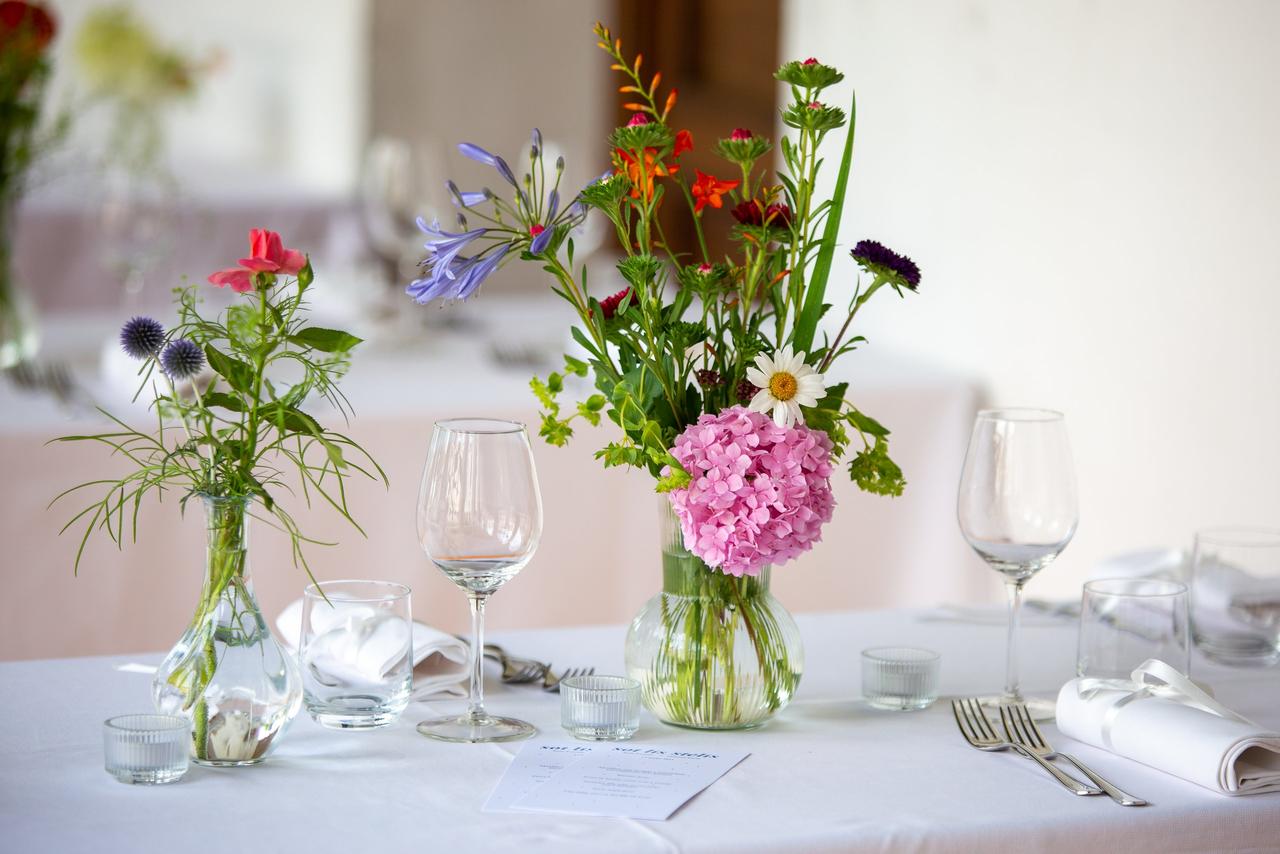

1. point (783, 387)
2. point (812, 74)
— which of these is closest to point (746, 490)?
point (783, 387)

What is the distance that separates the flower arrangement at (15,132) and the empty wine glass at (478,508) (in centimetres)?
131

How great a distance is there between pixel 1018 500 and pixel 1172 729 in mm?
224

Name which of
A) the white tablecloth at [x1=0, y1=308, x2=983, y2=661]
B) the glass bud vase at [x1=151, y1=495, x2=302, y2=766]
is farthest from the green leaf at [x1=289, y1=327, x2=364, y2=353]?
the white tablecloth at [x1=0, y1=308, x2=983, y2=661]

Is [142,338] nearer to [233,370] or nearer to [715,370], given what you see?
[233,370]

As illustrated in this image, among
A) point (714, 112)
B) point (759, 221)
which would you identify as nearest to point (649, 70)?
point (714, 112)

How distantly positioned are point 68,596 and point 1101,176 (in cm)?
143

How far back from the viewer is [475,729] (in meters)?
1.04

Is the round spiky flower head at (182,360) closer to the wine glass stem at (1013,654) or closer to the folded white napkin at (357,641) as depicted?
the folded white napkin at (357,641)

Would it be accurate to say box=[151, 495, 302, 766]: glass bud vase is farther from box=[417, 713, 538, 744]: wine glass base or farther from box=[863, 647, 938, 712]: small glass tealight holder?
box=[863, 647, 938, 712]: small glass tealight holder

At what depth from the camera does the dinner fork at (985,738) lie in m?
0.94

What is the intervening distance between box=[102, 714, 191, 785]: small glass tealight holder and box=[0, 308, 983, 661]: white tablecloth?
803 mm

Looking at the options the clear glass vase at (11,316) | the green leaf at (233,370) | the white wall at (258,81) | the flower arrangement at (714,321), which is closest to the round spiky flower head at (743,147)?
the flower arrangement at (714,321)

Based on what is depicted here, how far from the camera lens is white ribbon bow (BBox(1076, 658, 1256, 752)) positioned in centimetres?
101

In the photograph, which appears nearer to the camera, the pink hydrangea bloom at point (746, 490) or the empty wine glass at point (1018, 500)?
the pink hydrangea bloom at point (746, 490)
